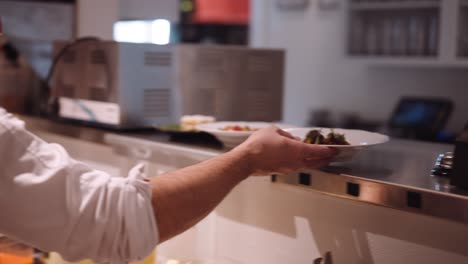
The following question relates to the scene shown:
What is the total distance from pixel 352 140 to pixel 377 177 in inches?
6.3

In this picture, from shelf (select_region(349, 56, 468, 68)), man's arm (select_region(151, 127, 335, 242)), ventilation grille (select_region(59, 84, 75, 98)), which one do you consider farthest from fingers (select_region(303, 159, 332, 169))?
shelf (select_region(349, 56, 468, 68))

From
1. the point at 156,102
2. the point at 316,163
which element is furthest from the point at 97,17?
the point at 316,163

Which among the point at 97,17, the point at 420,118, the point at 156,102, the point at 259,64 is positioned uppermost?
the point at 97,17

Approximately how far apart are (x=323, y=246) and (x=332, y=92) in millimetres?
2870

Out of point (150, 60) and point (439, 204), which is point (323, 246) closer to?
point (439, 204)

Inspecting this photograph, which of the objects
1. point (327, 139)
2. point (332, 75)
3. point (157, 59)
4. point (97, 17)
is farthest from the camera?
point (332, 75)

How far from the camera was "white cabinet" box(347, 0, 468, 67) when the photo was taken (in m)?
3.17

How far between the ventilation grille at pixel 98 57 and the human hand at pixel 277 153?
2.90ft

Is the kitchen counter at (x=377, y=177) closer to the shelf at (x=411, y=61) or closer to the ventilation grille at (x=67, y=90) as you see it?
the ventilation grille at (x=67, y=90)

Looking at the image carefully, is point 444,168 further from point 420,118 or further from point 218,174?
point 420,118

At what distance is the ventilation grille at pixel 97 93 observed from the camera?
1857 millimetres

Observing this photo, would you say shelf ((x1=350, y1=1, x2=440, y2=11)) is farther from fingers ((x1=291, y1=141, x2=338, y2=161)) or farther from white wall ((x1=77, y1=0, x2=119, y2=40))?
fingers ((x1=291, y1=141, x2=338, y2=161))

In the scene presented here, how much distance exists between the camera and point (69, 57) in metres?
2.07

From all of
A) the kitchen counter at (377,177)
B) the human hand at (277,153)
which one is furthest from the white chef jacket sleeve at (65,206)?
the kitchen counter at (377,177)
